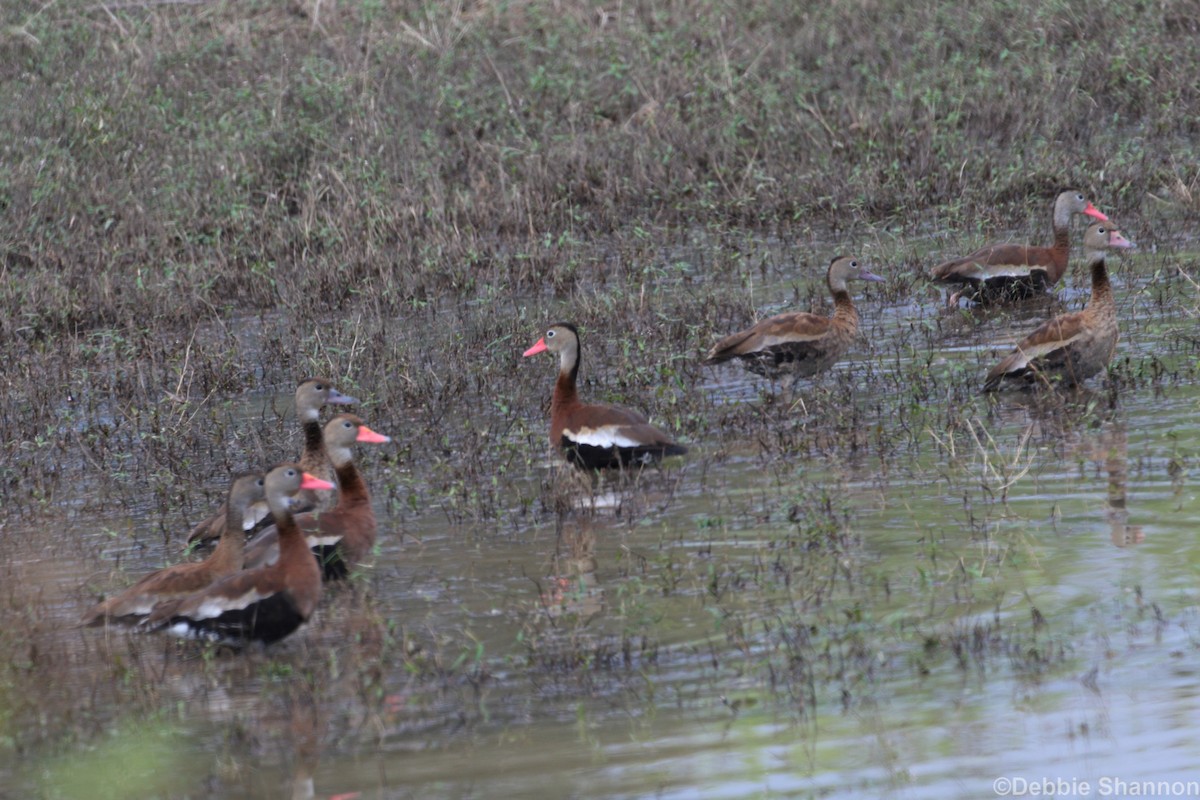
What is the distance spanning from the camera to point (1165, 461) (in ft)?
27.6

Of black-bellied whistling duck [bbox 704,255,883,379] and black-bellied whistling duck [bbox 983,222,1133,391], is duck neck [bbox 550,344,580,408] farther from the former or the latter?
black-bellied whistling duck [bbox 983,222,1133,391]

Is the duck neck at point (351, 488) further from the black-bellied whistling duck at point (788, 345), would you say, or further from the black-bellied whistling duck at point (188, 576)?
the black-bellied whistling duck at point (788, 345)

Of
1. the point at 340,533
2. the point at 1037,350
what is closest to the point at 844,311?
the point at 1037,350

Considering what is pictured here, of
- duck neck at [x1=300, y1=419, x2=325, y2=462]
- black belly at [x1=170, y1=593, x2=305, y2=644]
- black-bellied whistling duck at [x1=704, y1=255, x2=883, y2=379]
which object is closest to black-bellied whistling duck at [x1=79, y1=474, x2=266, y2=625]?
black belly at [x1=170, y1=593, x2=305, y2=644]

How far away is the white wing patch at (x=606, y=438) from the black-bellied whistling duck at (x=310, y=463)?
4.26 feet

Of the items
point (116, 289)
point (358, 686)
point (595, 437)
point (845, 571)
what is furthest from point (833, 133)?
point (358, 686)

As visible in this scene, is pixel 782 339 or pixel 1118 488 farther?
pixel 782 339

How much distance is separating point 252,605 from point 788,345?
14.9ft

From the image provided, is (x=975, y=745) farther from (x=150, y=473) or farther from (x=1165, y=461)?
(x=150, y=473)

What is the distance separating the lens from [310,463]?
915cm

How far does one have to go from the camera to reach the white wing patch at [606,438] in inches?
360

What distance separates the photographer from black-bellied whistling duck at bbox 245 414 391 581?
309 inches

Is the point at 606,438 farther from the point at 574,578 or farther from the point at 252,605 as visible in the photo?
the point at 252,605

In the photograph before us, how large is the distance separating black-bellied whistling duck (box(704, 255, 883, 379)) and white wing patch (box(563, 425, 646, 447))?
1.69 meters
